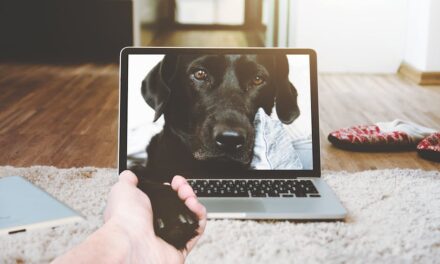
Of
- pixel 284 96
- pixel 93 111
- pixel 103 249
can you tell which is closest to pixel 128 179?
pixel 103 249

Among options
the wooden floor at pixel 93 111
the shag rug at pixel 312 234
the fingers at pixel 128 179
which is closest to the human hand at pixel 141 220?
the fingers at pixel 128 179

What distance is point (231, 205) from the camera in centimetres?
122

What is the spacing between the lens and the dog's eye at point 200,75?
1295mm

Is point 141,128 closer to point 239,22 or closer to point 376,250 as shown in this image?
point 376,250

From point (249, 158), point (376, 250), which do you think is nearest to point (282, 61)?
point (249, 158)

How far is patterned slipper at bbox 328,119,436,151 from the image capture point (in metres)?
1.86

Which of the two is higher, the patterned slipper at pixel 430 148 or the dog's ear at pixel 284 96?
the dog's ear at pixel 284 96

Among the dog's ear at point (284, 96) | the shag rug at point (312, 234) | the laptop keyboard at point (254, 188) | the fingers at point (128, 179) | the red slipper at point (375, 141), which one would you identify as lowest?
the red slipper at point (375, 141)

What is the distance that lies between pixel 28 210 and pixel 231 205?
0.41 metres

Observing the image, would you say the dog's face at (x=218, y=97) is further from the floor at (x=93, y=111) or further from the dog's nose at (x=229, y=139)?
the floor at (x=93, y=111)

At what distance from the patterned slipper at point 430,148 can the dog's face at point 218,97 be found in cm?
63

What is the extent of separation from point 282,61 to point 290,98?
0.08m

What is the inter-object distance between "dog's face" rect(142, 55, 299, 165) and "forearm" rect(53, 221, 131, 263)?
1.45 feet

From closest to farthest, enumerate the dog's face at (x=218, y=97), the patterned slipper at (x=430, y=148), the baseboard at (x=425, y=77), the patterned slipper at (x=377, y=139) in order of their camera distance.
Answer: the dog's face at (x=218, y=97), the patterned slipper at (x=430, y=148), the patterned slipper at (x=377, y=139), the baseboard at (x=425, y=77)
